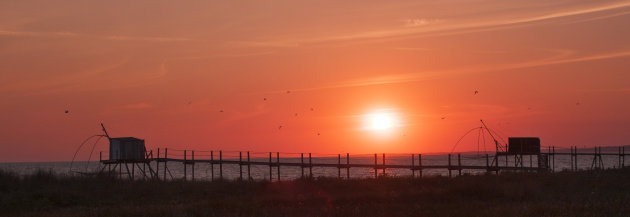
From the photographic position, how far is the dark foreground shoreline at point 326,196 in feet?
85.6

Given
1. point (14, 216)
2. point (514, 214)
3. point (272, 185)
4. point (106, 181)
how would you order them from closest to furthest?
point (514, 214), point (14, 216), point (272, 185), point (106, 181)

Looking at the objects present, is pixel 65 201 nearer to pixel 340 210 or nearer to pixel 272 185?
pixel 272 185

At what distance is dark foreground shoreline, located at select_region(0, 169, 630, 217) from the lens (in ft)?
85.6

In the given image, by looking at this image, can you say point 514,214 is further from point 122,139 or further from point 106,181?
point 122,139

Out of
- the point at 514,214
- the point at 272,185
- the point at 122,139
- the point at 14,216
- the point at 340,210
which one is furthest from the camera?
the point at 122,139

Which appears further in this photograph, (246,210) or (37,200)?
(37,200)

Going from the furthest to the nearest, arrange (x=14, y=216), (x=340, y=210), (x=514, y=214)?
(x=14, y=216), (x=340, y=210), (x=514, y=214)

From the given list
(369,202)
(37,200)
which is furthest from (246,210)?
(37,200)

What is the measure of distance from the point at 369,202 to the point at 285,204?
387 cm

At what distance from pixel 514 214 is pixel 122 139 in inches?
1639

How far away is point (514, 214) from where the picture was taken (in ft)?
77.0

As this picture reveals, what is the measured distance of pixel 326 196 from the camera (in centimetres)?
3450

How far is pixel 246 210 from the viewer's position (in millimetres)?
27375

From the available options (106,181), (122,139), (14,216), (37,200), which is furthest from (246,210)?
(122,139)
